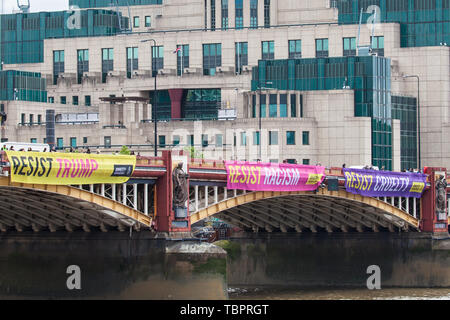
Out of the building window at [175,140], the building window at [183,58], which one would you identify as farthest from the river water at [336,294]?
the building window at [183,58]

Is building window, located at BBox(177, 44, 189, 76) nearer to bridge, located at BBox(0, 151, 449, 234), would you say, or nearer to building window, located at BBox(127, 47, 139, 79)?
building window, located at BBox(127, 47, 139, 79)

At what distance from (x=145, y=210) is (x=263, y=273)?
29323mm

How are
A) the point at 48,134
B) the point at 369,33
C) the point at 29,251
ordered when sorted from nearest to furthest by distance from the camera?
the point at 29,251, the point at 48,134, the point at 369,33

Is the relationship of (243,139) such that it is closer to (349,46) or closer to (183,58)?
(349,46)

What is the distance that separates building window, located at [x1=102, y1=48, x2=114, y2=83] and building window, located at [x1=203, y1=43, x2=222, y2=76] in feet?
45.1

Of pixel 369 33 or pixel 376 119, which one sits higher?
pixel 369 33

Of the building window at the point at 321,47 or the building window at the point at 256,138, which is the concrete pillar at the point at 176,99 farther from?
the building window at the point at 256,138

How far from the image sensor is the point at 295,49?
190 metres

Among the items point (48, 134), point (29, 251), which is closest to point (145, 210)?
point (29, 251)

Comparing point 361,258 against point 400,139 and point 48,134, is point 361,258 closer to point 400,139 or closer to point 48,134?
point 48,134

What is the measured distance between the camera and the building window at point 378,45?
184625 millimetres

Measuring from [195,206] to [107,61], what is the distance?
102340mm

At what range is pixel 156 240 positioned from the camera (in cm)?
9550

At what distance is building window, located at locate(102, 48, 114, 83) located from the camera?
197 metres
